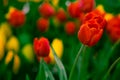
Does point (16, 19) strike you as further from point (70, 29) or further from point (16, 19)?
point (70, 29)

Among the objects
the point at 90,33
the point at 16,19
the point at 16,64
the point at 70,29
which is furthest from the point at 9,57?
the point at 90,33

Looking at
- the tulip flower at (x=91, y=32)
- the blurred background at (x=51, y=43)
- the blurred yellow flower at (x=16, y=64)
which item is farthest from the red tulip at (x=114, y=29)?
the tulip flower at (x=91, y=32)

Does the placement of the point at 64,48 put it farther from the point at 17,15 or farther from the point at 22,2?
the point at 22,2

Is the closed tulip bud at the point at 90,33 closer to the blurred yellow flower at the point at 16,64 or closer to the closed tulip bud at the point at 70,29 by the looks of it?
the blurred yellow flower at the point at 16,64

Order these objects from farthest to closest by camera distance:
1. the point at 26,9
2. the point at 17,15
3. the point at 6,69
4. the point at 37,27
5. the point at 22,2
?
1. the point at 22,2
2. the point at 26,9
3. the point at 37,27
4. the point at 17,15
5. the point at 6,69

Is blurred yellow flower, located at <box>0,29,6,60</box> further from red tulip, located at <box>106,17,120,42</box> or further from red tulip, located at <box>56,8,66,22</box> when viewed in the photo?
red tulip, located at <box>106,17,120,42</box>

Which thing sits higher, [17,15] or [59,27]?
[17,15]

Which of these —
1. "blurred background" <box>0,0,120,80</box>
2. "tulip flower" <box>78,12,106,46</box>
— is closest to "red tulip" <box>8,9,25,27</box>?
"blurred background" <box>0,0,120,80</box>

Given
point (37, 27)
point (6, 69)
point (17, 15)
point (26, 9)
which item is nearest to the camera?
point (6, 69)

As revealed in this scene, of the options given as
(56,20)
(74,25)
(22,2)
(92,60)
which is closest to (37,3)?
(22,2)
